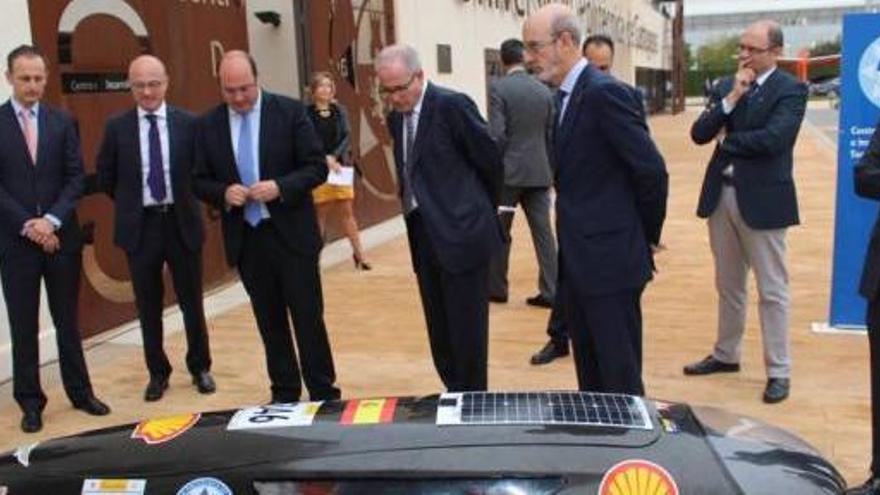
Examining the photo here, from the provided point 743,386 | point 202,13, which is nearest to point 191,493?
point 743,386

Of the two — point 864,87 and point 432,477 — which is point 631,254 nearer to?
point 432,477

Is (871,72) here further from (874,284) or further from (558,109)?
(558,109)

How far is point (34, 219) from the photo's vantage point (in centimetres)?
462

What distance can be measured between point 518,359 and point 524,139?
5.54 feet

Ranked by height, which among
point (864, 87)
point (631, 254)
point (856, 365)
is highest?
point (864, 87)

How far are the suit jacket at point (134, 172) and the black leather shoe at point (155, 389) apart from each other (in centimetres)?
76

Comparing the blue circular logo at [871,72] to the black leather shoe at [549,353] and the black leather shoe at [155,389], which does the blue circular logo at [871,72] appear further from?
the black leather shoe at [155,389]

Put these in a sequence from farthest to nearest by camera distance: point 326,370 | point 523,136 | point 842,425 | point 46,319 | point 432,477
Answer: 1. point 523,136
2. point 46,319
3. point 326,370
4. point 842,425
5. point 432,477

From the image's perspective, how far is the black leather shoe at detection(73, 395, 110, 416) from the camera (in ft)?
16.3

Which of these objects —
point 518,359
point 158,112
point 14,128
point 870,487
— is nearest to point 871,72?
point 518,359

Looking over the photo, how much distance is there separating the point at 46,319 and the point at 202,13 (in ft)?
9.44

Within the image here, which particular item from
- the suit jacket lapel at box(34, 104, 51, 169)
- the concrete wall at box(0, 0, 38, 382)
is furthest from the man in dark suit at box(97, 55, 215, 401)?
the concrete wall at box(0, 0, 38, 382)

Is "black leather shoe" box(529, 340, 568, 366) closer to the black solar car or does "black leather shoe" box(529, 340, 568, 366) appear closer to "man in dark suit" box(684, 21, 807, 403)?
"man in dark suit" box(684, 21, 807, 403)

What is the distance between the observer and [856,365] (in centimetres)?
538
